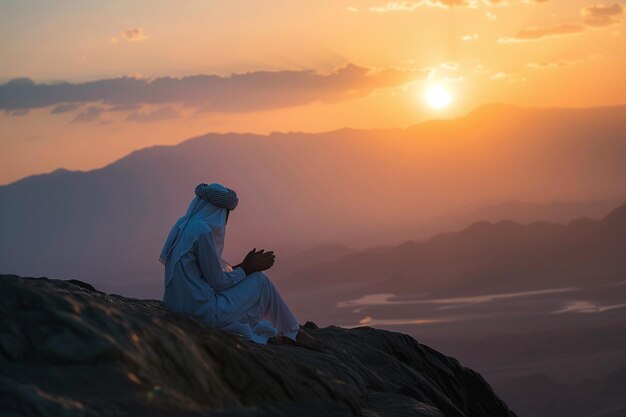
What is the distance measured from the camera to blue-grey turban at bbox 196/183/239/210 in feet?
33.1

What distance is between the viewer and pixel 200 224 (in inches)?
387

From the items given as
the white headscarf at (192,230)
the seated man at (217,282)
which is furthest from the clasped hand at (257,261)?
the white headscarf at (192,230)

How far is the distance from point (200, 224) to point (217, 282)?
563 mm

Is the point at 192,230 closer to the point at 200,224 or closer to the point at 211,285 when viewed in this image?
the point at 200,224

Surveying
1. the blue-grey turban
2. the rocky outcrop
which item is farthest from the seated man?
the rocky outcrop

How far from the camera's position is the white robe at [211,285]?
32.0ft

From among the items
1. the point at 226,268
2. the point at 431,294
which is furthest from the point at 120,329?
the point at 431,294

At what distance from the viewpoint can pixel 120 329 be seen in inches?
282

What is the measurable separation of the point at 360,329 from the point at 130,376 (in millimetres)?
6774

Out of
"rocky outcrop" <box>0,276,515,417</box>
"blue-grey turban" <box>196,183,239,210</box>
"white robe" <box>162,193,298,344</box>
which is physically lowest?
"rocky outcrop" <box>0,276,515,417</box>

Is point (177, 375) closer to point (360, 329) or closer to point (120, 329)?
point (120, 329)

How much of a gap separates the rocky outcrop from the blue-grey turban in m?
1.37

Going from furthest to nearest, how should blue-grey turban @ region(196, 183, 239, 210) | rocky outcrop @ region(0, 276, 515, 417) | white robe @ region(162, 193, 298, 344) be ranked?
blue-grey turban @ region(196, 183, 239, 210), white robe @ region(162, 193, 298, 344), rocky outcrop @ region(0, 276, 515, 417)

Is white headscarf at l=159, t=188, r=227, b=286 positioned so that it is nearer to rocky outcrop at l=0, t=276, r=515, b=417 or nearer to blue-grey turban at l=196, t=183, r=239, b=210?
blue-grey turban at l=196, t=183, r=239, b=210
